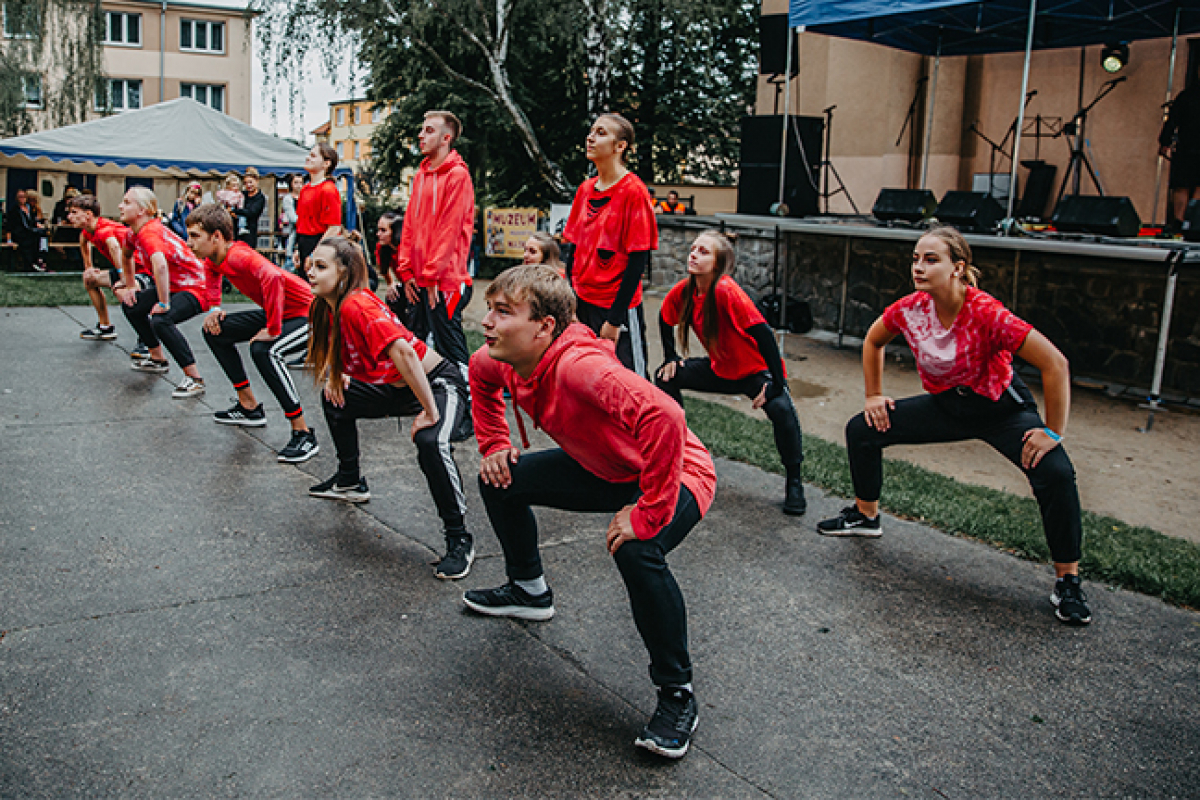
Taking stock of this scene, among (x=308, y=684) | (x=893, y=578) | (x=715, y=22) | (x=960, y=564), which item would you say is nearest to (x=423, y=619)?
(x=308, y=684)

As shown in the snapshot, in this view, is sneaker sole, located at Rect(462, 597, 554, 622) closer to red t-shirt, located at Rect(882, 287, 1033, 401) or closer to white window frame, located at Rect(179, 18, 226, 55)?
red t-shirt, located at Rect(882, 287, 1033, 401)

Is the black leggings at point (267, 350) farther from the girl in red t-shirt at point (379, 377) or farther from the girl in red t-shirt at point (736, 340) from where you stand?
the girl in red t-shirt at point (736, 340)

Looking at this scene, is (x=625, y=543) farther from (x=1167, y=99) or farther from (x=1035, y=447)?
(x=1167, y=99)

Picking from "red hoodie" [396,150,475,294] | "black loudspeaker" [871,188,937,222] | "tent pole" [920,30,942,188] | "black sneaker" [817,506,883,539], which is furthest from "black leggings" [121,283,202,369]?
"tent pole" [920,30,942,188]

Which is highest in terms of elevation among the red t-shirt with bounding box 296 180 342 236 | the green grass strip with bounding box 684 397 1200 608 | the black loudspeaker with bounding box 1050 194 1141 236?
the black loudspeaker with bounding box 1050 194 1141 236

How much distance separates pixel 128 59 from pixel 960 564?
166 feet

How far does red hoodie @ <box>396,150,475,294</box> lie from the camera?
637cm

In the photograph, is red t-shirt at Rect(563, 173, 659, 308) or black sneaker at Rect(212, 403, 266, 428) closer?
red t-shirt at Rect(563, 173, 659, 308)

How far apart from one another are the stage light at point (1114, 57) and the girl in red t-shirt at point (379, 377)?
11.4 metres

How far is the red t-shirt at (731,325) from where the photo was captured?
17.2 feet

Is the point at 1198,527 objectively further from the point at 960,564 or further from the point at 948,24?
the point at 948,24

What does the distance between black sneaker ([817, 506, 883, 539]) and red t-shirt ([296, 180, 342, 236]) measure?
21.4ft

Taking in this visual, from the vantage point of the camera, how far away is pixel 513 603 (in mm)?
3781

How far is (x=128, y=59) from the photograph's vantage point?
150ft
